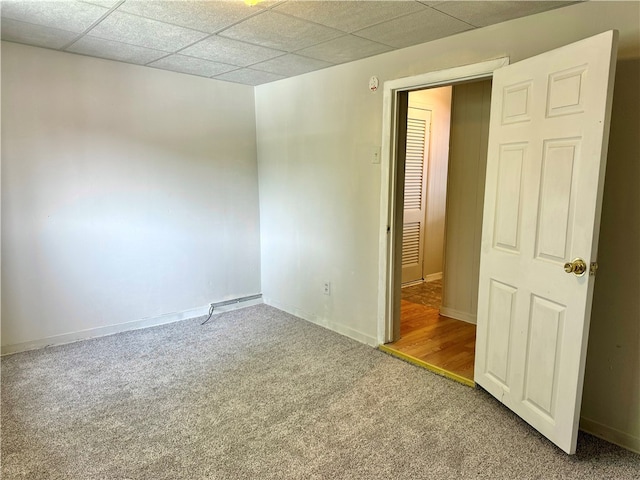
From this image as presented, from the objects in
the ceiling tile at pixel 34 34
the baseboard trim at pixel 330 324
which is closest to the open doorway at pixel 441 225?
the baseboard trim at pixel 330 324

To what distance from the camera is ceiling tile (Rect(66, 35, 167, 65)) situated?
2923 millimetres

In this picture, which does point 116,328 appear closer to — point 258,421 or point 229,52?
point 258,421

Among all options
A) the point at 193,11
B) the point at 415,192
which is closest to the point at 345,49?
the point at 193,11

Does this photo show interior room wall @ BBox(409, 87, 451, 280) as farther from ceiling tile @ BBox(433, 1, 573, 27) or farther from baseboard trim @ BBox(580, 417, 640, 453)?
baseboard trim @ BBox(580, 417, 640, 453)

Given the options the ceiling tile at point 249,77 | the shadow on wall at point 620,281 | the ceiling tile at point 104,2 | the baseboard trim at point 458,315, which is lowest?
the baseboard trim at point 458,315

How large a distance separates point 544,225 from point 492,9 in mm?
1208

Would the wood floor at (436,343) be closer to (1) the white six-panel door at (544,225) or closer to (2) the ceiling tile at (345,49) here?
(1) the white six-panel door at (544,225)

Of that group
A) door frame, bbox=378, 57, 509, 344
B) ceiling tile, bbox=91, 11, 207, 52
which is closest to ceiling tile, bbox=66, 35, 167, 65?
ceiling tile, bbox=91, 11, 207, 52

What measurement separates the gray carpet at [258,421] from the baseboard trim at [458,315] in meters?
1.14

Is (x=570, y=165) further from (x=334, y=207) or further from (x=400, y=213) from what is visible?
(x=334, y=207)

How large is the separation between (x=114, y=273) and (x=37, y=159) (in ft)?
3.56

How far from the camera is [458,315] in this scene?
3994mm

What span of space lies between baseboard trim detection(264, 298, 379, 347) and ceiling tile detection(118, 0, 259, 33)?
8.28 feet

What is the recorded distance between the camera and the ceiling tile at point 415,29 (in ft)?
7.71
